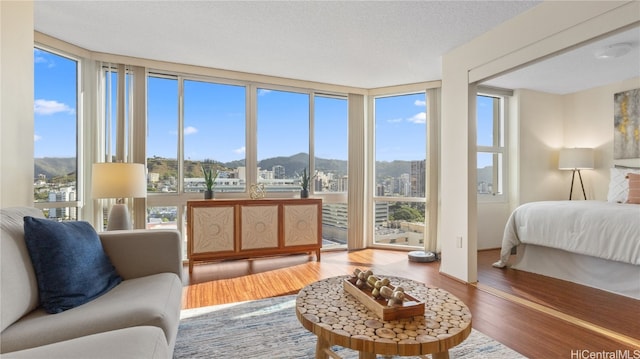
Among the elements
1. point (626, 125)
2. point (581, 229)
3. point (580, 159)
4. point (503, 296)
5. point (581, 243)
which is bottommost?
point (503, 296)

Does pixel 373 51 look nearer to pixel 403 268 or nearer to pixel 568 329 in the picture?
pixel 403 268

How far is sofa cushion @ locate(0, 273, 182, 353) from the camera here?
1.17m

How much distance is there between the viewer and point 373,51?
Result: 11.1ft

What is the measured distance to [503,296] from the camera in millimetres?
2799

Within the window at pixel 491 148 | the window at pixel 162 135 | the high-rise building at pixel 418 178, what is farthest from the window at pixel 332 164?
the window at pixel 491 148

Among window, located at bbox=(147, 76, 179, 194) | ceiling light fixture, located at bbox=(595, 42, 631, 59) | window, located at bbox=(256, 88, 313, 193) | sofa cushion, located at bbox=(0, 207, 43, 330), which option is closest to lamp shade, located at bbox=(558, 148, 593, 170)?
ceiling light fixture, located at bbox=(595, 42, 631, 59)

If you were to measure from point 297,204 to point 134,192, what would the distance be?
6.19ft

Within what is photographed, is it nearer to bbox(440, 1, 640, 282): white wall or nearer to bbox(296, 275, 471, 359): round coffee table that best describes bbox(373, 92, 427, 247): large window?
bbox(440, 1, 640, 282): white wall

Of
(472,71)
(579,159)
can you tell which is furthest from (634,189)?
(472,71)

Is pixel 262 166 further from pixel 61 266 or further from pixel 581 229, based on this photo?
pixel 581 229

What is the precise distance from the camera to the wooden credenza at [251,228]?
3.62m

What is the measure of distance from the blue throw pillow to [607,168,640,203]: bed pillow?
507cm

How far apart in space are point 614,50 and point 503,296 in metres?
2.65

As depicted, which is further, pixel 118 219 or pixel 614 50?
pixel 614 50
